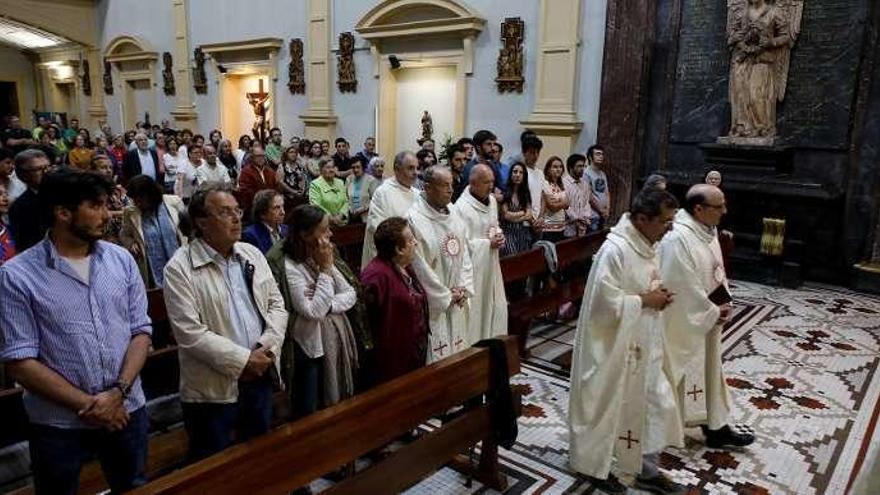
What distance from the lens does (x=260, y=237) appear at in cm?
329

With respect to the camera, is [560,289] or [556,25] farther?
[556,25]

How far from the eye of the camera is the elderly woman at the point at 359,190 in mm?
6488

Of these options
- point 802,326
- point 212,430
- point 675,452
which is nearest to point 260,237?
point 212,430

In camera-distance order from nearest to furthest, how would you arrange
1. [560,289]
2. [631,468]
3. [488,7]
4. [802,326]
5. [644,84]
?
[631,468], [560,289], [802,326], [644,84], [488,7]

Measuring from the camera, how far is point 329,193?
19.7 feet

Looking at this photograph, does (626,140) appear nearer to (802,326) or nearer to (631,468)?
(802,326)

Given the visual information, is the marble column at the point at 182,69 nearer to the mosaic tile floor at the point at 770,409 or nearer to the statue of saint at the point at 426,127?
the statue of saint at the point at 426,127

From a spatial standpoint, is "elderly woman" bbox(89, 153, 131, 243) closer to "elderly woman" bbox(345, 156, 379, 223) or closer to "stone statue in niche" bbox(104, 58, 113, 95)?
"elderly woman" bbox(345, 156, 379, 223)

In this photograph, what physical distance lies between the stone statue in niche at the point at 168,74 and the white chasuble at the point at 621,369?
13703 mm

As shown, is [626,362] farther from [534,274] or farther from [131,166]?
[131,166]

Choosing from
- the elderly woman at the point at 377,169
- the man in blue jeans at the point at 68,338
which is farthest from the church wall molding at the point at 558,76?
the man in blue jeans at the point at 68,338

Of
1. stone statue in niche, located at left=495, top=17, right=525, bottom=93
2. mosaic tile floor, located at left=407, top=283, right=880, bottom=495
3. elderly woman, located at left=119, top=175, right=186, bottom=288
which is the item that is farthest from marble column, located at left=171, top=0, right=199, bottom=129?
mosaic tile floor, located at left=407, top=283, right=880, bottom=495

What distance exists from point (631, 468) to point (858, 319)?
13.4 ft

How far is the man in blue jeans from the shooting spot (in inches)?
67.3
